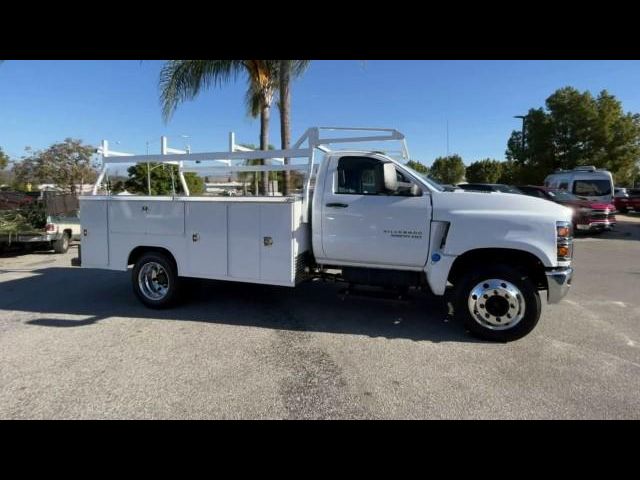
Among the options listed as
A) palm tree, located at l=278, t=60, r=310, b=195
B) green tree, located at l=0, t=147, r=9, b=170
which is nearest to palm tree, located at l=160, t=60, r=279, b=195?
palm tree, located at l=278, t=60, r=310, b=195

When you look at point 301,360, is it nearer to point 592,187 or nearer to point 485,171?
point 592,187

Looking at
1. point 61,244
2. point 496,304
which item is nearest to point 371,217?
point 496,304

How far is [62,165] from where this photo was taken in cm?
3028

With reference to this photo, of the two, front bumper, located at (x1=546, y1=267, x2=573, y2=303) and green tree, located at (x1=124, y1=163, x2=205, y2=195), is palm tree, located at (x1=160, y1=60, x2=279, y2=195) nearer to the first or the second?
green tree, located at (x1=124, y1=163, x2=205, y2=195)

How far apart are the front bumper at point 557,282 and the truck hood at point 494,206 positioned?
583 millimetres

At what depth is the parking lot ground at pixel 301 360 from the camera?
10.6 feet

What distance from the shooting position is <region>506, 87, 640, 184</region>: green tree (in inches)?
954

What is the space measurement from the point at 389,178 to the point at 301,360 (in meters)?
2.38

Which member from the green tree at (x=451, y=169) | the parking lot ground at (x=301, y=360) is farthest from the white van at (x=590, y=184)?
the green tree at (x=451, y=169)

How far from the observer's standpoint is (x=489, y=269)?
15.1 ft

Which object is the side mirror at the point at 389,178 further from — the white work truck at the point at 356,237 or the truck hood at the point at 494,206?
the truck hood at the point at 494,206
